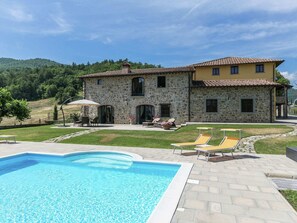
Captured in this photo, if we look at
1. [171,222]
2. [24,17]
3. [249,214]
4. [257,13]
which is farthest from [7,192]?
[257,13]

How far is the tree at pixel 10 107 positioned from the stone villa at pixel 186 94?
841 centimetres

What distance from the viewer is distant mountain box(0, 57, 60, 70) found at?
117 m

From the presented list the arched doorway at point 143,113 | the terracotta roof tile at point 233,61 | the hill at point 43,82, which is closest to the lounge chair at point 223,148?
the arched doorway at point 143,113

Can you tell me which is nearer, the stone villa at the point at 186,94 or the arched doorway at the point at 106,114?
the stone villa at the point at 186,94

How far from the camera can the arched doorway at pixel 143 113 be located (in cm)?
2308

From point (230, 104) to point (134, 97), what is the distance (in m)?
9.70

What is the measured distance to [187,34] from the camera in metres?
17.8

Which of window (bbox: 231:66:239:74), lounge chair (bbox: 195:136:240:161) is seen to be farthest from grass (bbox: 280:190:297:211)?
window (bbox: 231:66:239:74)

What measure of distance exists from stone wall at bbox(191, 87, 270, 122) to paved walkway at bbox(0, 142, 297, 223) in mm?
13890

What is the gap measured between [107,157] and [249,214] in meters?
6.38

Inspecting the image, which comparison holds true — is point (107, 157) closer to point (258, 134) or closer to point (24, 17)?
point (258, 134)

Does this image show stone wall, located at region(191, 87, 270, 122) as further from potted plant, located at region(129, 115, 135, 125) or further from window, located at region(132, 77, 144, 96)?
potted plant, located at region(129, 115, 135, 125)

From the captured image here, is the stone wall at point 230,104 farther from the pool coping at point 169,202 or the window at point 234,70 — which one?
the pool coping at point 169,202

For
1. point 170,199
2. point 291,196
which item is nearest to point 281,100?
point 291,196
